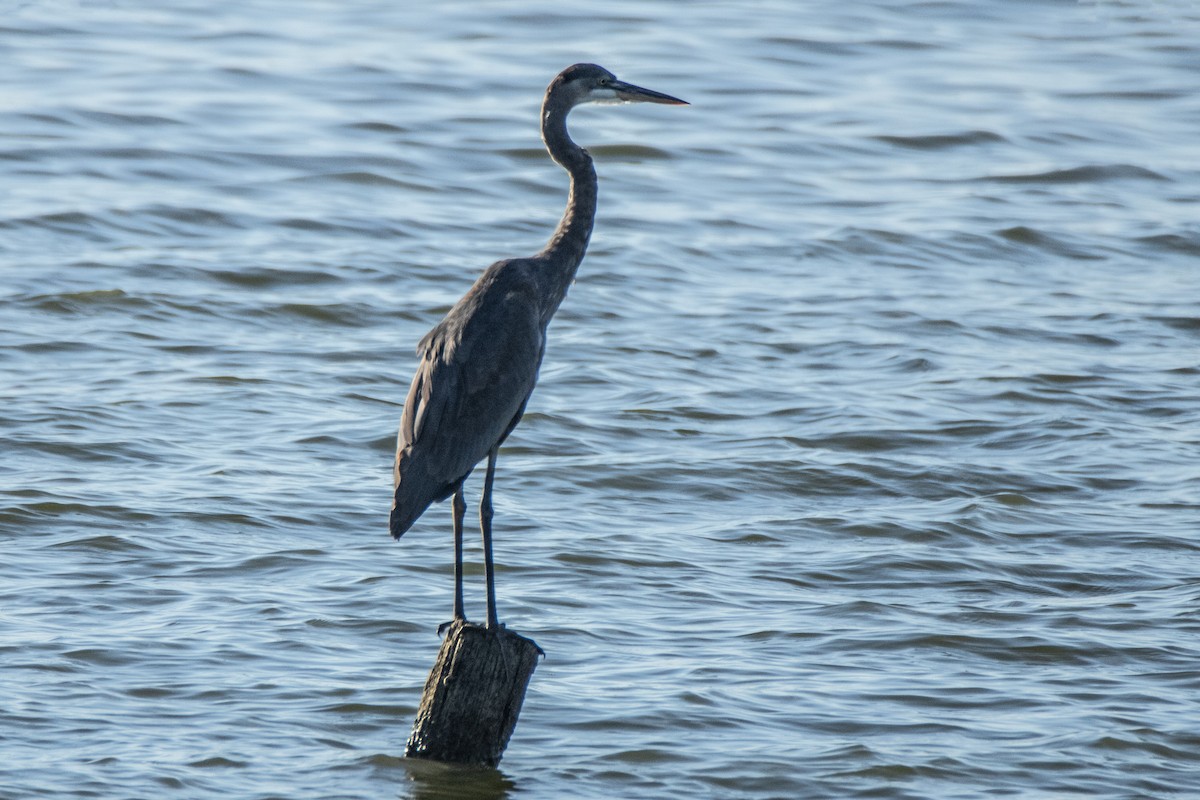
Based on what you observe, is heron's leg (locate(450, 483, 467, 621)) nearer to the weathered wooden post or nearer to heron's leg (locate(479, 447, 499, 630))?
heron's leg (locate(479, 447, 499, 630))

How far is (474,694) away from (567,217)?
6.77 ft

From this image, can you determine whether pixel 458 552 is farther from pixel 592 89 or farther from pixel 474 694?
pixel 592 89

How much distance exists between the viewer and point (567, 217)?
6934 millimetres

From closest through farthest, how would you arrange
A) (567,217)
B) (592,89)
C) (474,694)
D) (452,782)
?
(474,694)
(452,782)
(567,217)
(592,89)

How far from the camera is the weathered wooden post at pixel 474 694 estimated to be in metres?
5.73

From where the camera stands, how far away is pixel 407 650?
293 inches

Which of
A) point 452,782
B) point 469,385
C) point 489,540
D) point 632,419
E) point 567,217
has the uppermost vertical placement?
point 567,217

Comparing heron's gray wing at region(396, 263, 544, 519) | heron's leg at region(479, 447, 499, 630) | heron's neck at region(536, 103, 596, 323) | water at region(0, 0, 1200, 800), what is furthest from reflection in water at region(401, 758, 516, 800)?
heron's neck at region(536, 103, 596, 323)

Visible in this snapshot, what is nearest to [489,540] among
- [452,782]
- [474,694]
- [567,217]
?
[474,694]

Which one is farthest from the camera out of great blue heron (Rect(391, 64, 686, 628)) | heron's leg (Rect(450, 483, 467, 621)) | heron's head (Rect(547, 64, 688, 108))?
heron's head (Rect(547, 64, 688, 108))

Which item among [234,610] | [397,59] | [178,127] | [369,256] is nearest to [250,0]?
[397,59]

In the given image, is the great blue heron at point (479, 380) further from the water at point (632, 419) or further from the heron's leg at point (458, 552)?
the water at point (632, 419)

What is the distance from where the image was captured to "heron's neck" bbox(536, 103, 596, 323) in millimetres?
6750

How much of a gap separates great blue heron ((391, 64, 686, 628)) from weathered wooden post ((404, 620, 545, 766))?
12.8 inches
